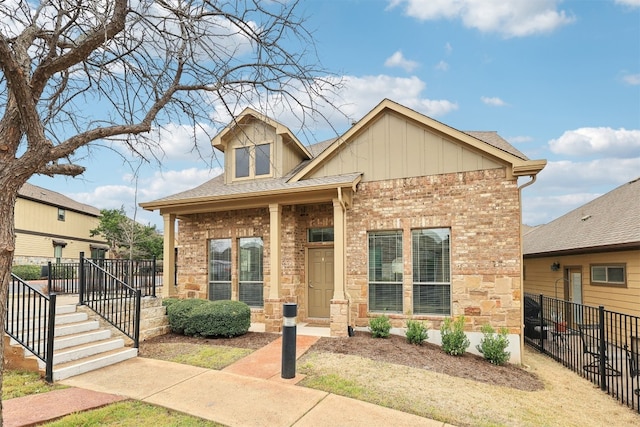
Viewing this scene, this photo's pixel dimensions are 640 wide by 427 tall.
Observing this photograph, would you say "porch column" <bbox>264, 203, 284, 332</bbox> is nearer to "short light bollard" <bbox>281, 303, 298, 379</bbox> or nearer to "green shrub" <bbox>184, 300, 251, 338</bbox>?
"green shrub" <bbox>184, 300, 251, 338</bbox>

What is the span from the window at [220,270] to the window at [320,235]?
96.7 inches

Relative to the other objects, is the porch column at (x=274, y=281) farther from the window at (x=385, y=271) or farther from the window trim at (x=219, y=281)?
the window at (x=385, y=271)

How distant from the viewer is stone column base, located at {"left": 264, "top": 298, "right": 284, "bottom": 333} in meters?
9.12

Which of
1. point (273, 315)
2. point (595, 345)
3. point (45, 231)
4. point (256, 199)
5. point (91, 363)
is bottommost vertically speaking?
point (595, 345)

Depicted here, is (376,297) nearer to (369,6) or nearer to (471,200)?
(471,200)

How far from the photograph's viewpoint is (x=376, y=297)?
9.17 meters

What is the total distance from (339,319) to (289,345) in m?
2.92

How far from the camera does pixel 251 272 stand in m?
10.6

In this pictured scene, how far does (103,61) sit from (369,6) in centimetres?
355

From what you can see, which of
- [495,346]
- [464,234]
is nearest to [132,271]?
[464,234]

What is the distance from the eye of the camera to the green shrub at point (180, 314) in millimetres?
8539

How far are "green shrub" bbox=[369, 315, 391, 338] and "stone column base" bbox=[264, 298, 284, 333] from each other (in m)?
2.24

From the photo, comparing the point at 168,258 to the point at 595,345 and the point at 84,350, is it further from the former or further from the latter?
the point at 595,345

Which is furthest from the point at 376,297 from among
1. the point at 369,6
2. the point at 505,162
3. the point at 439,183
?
the point at 369,6
